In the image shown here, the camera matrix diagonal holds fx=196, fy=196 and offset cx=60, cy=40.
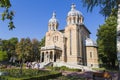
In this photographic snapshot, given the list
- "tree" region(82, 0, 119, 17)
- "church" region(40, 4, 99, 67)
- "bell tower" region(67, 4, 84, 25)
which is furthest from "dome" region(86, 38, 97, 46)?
"tree" region(82, 0, 119, 17)

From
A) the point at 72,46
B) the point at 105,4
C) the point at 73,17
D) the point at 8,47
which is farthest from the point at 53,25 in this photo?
the point at 105,4

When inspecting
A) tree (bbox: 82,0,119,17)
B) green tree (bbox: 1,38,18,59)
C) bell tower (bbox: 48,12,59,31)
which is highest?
bell tower (bbox: 48,12,59,31)

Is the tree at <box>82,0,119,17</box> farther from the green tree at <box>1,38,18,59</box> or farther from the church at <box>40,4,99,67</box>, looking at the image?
the green tree at <box>1,38,18,59</box>

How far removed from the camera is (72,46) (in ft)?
187

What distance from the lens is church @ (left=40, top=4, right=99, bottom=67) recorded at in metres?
56.2

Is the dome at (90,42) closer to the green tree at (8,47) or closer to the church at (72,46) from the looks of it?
Answer: the church at (72,46)

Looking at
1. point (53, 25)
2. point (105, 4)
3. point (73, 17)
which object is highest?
point (73, 17)

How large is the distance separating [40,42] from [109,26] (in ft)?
113

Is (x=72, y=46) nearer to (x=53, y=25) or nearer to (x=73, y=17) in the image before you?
(x=73, y=17)

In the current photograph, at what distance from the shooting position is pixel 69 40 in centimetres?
5766

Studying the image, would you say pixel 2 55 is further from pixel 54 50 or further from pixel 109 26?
pixel 109 26

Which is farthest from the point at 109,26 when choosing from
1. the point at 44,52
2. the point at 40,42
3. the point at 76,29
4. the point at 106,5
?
the point at 106,5

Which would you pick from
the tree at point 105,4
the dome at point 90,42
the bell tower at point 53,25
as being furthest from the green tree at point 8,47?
the tree at point 105,4

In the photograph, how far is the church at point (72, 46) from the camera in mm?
56188
